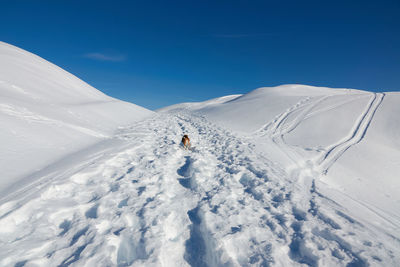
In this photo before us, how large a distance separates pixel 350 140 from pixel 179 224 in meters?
11.5

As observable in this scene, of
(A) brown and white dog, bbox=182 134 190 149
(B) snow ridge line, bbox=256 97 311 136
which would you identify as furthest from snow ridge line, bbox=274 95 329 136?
(A) brown and white dog, bbox=182 134 190 149

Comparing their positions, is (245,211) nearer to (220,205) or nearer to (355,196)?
(220,205)

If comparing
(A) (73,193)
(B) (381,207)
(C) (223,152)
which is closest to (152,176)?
(A) (73,193)

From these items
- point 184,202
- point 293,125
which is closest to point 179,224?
point 184,202

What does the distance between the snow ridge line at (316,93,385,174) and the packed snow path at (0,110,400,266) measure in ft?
8.90

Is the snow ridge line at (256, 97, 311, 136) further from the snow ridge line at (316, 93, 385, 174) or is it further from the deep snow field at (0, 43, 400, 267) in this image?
the deep snow field at (0, 43, 400, 267)

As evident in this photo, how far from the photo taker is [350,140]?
11.1 meters

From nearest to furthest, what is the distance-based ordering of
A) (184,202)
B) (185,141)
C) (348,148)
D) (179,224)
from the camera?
(179,224) → (184,202) → (185,141) → (348,148)

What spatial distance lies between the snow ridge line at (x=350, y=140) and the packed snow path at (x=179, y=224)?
2.71 metres

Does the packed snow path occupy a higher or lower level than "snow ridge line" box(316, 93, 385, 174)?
lower

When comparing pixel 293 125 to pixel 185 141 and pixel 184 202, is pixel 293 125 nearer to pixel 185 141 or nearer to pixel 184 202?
pixel 185 141

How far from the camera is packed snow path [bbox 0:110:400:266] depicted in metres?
3.00

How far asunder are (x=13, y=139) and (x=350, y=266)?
8.96m

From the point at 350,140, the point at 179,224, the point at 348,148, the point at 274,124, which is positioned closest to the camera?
the point at 179,224
